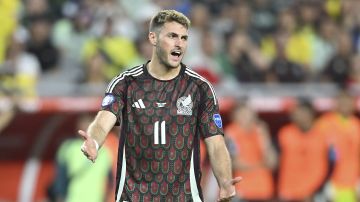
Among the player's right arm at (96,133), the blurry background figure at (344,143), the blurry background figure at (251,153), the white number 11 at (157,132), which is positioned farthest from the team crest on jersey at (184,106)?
the blurry background figure at (344,143)

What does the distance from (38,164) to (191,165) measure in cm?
728

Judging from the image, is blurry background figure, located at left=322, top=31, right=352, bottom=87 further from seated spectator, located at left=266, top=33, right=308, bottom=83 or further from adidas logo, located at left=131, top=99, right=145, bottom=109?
adidas logo, located at left=131, top=99, right=145, bottom=109

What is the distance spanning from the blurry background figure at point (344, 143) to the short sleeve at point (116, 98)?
627cm

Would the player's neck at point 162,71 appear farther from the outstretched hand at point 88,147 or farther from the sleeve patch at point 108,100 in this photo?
the outstretched hand at point 88,147

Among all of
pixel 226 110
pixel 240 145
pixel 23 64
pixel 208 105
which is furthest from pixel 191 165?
pixel 23 64

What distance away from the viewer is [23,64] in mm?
14836

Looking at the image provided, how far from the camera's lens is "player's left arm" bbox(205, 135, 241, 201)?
23.9ft

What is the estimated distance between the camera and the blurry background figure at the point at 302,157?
1316 cm

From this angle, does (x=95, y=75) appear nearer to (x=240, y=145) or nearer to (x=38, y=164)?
(x=38, y=164)

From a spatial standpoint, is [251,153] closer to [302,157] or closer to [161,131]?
[302,157]

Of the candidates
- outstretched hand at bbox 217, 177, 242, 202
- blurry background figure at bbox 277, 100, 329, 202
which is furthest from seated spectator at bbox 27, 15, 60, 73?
outstretched hand at bbox 217, 177, 242, 202

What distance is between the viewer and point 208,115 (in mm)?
7602

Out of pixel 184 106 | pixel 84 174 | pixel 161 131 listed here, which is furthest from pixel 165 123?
pixel 84 174

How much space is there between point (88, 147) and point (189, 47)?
8.72m
